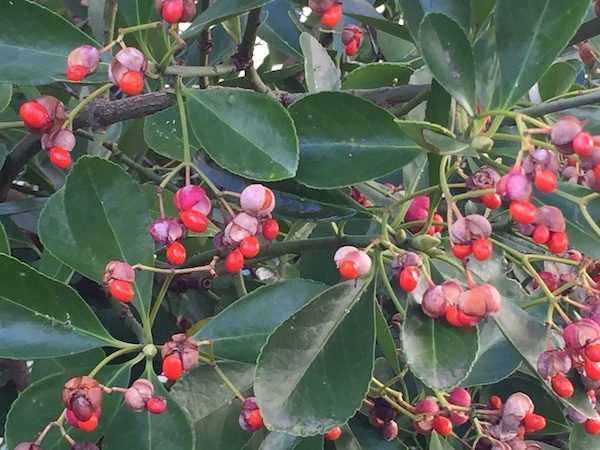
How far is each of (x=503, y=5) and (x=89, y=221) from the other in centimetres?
45

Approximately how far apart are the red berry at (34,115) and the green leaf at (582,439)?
2.19 ft

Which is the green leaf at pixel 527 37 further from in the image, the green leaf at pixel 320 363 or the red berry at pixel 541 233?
the green leaf at pixel 320 363

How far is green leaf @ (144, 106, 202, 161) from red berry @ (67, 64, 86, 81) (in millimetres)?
162

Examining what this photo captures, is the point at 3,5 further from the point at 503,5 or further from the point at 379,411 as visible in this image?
the point at 379,411

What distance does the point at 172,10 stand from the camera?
56cm

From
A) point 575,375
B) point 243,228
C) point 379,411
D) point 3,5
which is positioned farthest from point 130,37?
point 575,375

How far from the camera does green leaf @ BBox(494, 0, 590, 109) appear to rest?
0.55 meters

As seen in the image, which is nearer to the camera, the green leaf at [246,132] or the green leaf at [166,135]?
the green leaf at [246,132]

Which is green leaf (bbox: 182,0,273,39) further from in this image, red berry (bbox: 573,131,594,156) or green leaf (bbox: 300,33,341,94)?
red berry (bbox: 573,131,594,156)

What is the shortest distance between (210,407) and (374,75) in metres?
0.43

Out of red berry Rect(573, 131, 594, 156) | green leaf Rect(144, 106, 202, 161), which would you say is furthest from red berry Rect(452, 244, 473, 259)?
green leaf Rect(144, 106, 202, 161)

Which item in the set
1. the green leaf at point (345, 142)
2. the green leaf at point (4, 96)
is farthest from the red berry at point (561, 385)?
the green leaf at point (4, 96)

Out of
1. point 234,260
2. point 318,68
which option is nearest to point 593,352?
point 234,260

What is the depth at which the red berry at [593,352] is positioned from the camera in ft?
1.88
